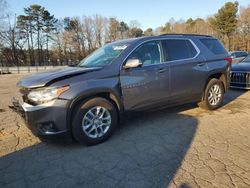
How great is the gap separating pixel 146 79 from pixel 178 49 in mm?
1217

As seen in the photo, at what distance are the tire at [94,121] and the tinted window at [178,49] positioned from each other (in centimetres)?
173

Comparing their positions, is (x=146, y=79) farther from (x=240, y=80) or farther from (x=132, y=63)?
(x=240, y=80)

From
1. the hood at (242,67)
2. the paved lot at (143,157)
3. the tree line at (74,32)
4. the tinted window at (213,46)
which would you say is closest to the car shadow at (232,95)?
the hood at (242,67)

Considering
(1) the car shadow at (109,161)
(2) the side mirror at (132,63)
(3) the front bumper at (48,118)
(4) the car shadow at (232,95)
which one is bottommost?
(1) the car shadow at (109,161)

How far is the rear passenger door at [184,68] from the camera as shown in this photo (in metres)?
5.11

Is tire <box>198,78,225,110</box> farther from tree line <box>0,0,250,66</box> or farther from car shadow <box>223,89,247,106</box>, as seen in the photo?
tree line <box>0,0,250,66</box>

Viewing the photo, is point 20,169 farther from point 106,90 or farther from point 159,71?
point 159,71

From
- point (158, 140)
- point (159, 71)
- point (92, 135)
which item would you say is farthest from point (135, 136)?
point (159, 71)

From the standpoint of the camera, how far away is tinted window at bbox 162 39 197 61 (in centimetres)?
510

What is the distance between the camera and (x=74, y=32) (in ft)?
225

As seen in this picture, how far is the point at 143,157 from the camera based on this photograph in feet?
11.9

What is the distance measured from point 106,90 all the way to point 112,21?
68362 mm

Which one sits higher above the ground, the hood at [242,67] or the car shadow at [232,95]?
the hood at [242,67]

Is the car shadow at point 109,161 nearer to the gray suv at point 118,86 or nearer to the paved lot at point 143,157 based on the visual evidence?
the paved lot at point 143,157
